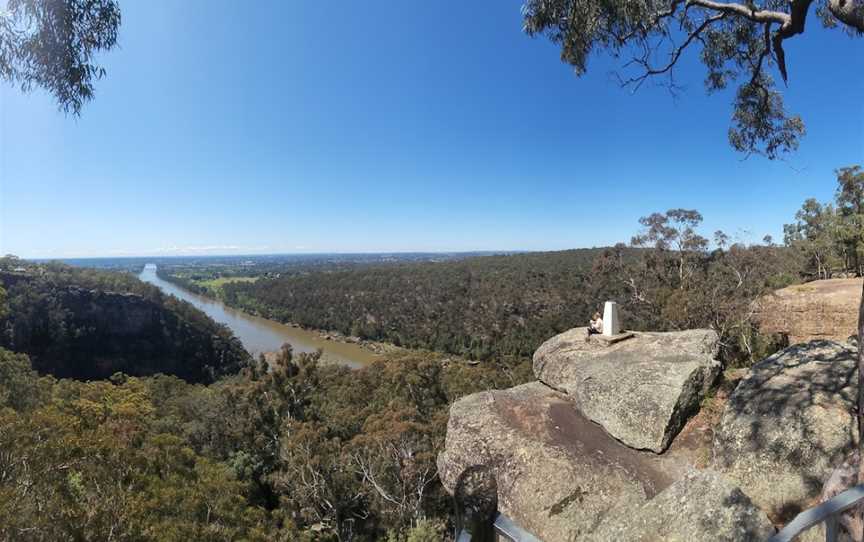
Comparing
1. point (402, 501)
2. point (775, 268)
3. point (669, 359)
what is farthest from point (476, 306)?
point (669, 359)

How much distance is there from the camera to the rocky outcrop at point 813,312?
27.6 ft

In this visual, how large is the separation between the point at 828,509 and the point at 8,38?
263 inches

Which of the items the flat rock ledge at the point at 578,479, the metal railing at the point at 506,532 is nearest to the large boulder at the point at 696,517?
the flat rock ledge at the point at 578,479

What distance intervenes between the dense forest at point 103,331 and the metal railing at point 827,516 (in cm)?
5646

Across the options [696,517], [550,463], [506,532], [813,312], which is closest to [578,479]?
[550,463]

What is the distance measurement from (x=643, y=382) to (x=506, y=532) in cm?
541

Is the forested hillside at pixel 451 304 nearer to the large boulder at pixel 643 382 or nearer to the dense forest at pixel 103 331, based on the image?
the large boulder at pixel 643 382

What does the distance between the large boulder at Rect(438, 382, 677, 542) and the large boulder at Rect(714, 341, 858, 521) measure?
0.87 meters

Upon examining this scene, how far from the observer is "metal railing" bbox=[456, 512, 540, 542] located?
123 centimetres

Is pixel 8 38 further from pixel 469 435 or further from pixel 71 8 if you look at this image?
pixel 469 435

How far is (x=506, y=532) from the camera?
4.16 feet

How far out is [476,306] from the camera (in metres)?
56.7

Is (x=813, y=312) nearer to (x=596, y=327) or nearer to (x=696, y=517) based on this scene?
(x=596, y=327)

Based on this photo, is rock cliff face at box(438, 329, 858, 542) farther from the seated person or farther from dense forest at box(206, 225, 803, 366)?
dense forest at box(206, 225, 803, 366)
